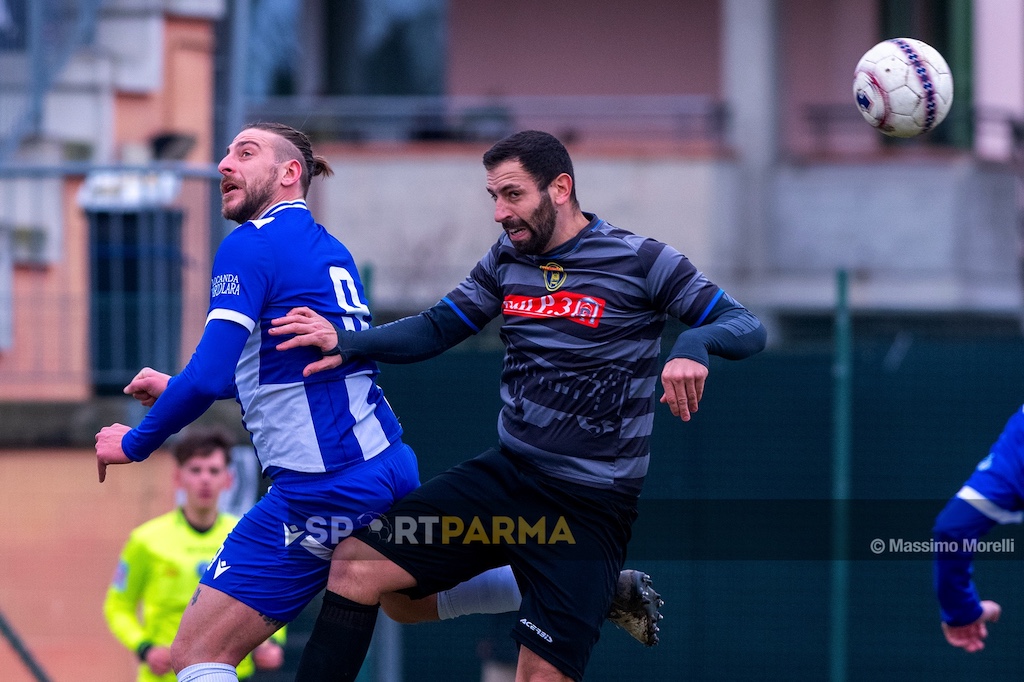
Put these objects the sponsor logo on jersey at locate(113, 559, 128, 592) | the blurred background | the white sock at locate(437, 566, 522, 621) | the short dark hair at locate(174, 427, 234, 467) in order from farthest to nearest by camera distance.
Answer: the blurred background → the sponsor logo on jersey at locate(113, 559, 128, 592) → the short dark hair at locate(174, 427, 234, 467) → the white sock at locate(437, 566, 522, 621)

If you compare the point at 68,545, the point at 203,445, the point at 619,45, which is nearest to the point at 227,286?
the point at 203,445

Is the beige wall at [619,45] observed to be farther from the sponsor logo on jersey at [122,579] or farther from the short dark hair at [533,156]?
the short dark hair at [533,156]

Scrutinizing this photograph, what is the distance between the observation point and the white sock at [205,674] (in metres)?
5.20

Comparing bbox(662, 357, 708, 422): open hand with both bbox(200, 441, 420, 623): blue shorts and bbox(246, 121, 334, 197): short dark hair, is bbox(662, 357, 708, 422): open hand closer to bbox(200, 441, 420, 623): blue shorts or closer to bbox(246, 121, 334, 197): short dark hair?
bbox(200, 441, 420, 623): blue shorts

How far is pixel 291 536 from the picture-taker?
5359 millimetres

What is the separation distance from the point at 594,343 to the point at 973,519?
1870mm

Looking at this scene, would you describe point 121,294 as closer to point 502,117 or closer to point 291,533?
point 291,533

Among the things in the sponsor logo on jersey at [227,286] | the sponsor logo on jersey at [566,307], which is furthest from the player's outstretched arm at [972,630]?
the sponsor logo on jersey at [227,286]

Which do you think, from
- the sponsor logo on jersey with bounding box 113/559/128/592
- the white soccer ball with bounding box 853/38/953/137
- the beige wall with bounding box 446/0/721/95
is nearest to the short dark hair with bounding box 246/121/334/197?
the white soccer ball with bounding box 853/38/953/137

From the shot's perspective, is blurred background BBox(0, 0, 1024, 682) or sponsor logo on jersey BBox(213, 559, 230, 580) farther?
blurred background BBox(0, 0, 1024, 682)

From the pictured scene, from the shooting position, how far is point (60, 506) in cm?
882

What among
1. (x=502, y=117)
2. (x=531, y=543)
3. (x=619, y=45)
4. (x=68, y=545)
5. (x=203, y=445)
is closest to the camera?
(x=531, y=543)

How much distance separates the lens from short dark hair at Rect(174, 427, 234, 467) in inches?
291

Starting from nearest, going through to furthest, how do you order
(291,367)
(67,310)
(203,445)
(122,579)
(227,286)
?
1. (227,286)
2. (291,367)
3. (203,445)
4. (122,579)
5. (67,310)
